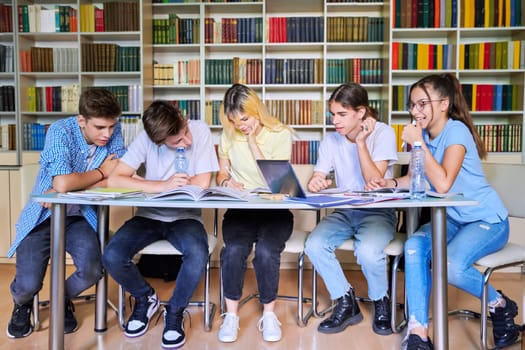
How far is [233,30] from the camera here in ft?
13.4

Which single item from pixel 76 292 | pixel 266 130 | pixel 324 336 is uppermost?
pixel 266 130

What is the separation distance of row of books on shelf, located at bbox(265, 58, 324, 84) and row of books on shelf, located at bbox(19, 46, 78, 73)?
1667mm

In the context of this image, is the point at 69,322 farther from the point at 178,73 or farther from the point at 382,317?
the point at 178,73

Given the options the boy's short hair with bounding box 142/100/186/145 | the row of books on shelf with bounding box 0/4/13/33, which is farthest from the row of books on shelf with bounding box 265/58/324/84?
the boy's short hair with bounding box 142/100/186/145

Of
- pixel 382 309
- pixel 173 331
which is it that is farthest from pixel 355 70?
pixel 173 331

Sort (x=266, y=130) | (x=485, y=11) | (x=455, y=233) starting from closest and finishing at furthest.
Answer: (x=455, y=233), (x=266, y=130), (x=485, y=11)

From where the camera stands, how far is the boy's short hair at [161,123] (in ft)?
6.07

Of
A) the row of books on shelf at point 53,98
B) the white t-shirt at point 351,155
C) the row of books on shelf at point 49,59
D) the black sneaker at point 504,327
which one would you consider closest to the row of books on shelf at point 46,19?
the row of books on shelf at point 49,59

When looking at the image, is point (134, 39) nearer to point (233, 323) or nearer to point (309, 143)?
point (309, 143)

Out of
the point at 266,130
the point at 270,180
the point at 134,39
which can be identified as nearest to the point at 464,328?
the point at 270,180

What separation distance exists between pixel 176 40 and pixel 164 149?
2310 millimetres

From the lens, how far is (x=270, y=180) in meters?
1.74

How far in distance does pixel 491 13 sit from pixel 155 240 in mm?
3355

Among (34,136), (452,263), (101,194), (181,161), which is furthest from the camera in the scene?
(34,136)
